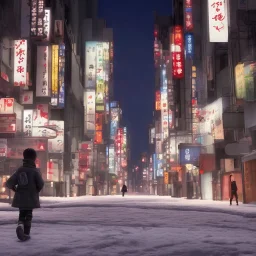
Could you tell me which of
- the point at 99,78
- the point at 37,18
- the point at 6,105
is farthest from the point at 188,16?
the point at 99,78

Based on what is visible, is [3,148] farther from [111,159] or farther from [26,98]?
[111,159]

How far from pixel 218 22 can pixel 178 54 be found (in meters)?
15.6

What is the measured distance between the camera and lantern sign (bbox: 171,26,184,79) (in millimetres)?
48219

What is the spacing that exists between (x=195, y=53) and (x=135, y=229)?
38.6 meters

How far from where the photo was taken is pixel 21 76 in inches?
1470

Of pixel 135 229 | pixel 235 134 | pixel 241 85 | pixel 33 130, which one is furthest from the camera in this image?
pixel 33 130

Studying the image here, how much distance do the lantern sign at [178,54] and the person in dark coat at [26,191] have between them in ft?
136

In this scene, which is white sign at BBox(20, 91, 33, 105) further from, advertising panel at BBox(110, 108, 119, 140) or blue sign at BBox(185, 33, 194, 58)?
advertising panel at BBox(110, 108, 119, 140)

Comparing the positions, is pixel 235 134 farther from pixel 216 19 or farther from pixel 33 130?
pixel 33 130

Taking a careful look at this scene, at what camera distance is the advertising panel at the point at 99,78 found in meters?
67.2

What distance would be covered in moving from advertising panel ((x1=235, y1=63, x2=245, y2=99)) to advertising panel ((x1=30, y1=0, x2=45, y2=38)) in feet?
58.5

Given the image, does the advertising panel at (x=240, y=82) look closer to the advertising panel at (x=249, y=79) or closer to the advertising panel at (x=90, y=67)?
the advertising panel at (x=249, y=79)

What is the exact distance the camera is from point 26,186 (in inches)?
302

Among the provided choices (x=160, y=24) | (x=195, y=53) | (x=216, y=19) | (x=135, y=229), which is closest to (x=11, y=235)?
(x=135, y=229)
